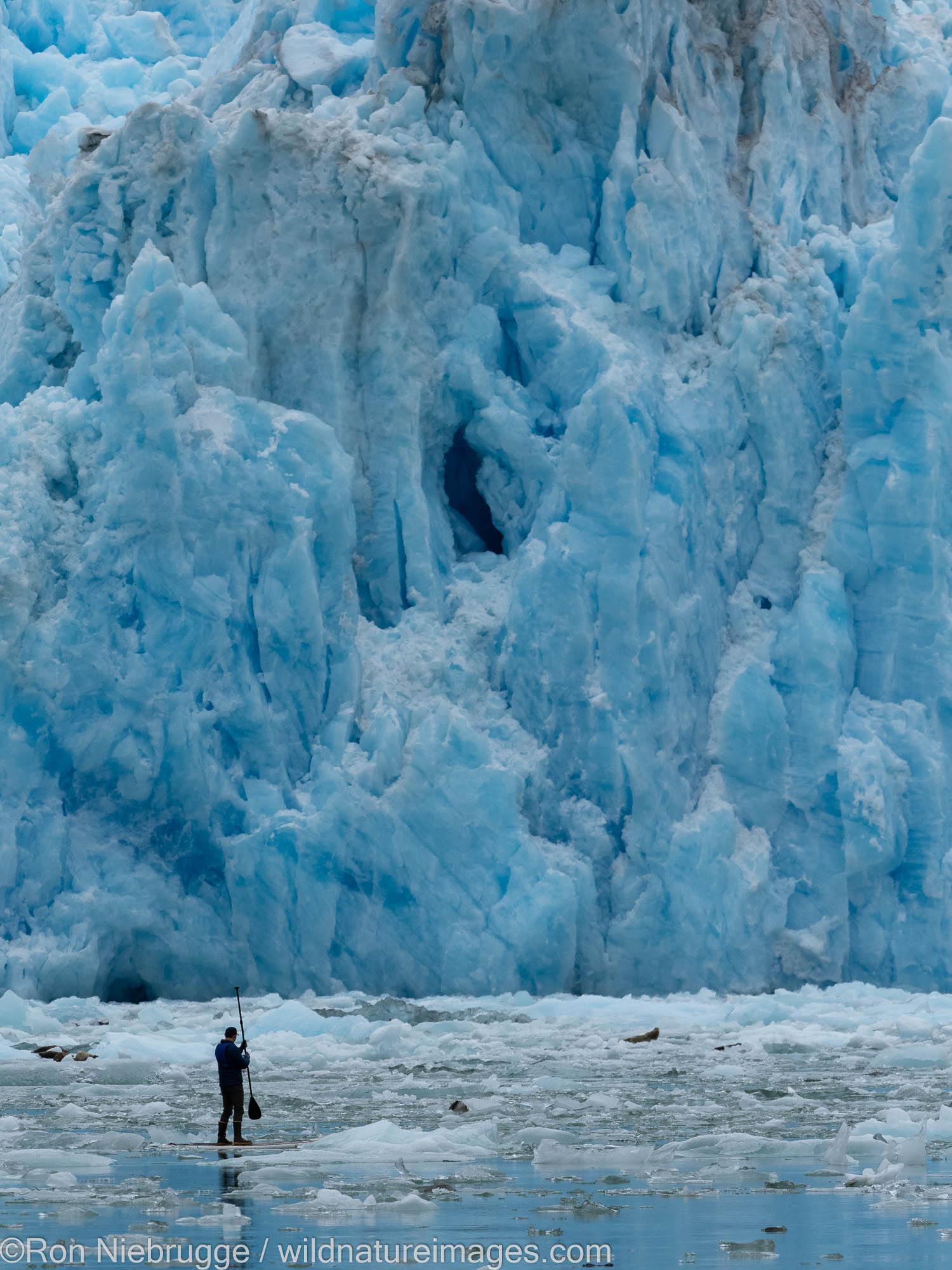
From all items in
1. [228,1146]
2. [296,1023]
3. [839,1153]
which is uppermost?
[839,1153]

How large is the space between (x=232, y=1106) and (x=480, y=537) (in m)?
11.7

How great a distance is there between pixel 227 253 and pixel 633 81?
188 inches

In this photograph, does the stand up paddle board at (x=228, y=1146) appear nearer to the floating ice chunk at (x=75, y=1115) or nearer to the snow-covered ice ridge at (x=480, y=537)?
the floating ice chunk at (x=75, y=1115)

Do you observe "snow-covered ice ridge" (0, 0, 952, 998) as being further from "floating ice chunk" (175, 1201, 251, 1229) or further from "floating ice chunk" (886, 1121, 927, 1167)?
"floating ice chunk" (175, 1201, 251, 1229)

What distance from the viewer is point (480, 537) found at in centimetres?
1900

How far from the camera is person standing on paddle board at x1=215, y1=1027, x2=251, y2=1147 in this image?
7629mm

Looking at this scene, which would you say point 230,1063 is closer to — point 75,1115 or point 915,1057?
point 75,1115

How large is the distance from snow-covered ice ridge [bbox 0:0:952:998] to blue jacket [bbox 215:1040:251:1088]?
823cm

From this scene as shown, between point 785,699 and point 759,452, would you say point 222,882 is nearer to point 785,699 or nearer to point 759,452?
point 785,699

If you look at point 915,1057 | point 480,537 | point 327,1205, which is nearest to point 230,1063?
point 327,1205

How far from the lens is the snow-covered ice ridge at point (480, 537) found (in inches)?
648

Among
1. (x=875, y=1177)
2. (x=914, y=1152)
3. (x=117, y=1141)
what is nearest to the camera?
(x=875, y=1177)

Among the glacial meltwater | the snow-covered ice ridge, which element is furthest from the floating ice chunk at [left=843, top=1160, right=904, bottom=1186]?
the snow-covered ice ridge

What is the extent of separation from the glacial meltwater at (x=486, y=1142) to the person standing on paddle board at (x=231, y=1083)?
16 cm
